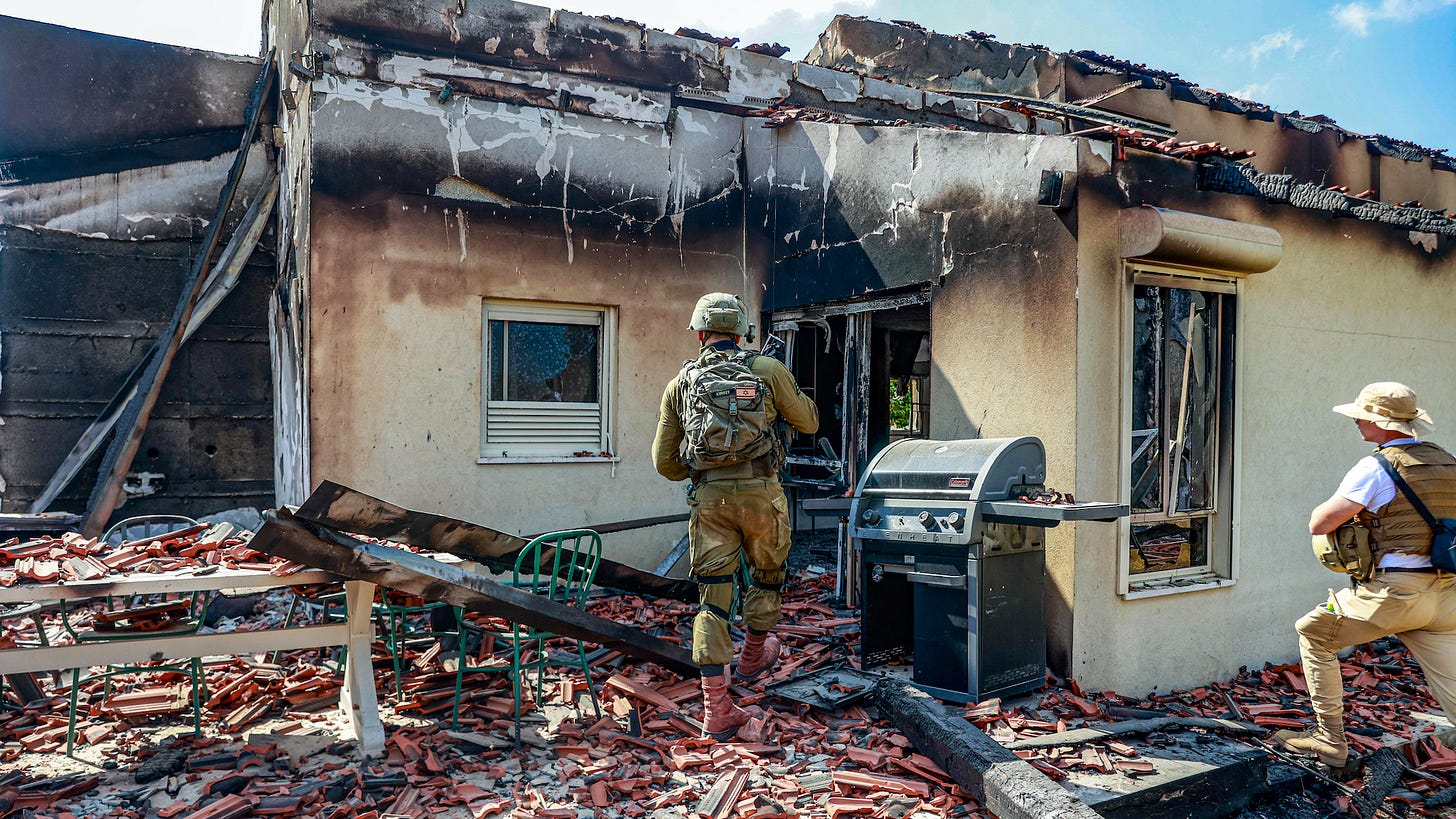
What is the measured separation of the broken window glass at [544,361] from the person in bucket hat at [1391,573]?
18.6 ft

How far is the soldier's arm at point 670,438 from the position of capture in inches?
204

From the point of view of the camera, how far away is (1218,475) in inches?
239

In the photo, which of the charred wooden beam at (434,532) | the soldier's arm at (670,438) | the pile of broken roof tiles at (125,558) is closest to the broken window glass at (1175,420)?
the soldier's arm at (670,438)

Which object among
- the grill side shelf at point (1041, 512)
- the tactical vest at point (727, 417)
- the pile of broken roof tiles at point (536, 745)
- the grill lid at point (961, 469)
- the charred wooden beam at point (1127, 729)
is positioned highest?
the tactical vest at point (727, 417)

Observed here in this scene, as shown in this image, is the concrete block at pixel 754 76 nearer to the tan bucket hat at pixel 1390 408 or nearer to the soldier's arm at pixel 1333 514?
the tan bucket hat at pixel 1390 408

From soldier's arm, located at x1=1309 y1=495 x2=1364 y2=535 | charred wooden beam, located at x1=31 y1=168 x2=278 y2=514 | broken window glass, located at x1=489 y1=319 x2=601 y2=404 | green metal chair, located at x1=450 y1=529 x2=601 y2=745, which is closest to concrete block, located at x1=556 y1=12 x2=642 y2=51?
broken window glass, located at x1=489 y1=319 x2=601 y2=404

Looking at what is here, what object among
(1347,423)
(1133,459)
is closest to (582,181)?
(1133,459)

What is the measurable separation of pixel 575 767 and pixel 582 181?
5.22 metres

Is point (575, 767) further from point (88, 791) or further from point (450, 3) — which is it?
point (450, 3)

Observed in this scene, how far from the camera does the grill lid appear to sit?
4922mm

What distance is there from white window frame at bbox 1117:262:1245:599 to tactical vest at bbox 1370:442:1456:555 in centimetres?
138

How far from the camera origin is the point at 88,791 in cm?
414

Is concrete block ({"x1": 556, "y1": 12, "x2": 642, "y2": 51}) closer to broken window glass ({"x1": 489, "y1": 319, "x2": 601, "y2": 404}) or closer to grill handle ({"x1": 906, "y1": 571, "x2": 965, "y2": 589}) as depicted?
broken window glass ({"x1": 489, "y1": 319, "x2": 601, "y2": 404})

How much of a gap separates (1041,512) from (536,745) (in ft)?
9.59
